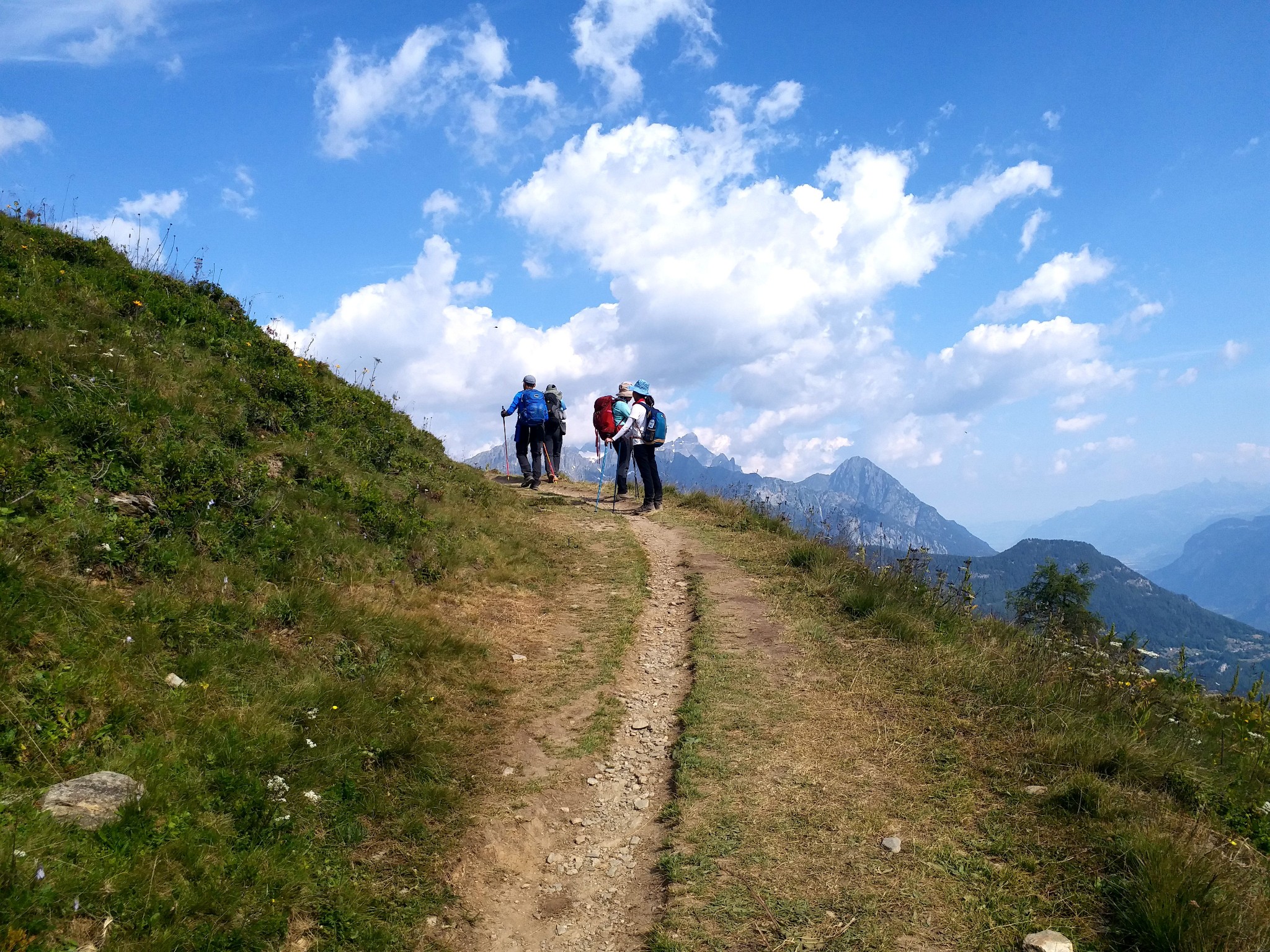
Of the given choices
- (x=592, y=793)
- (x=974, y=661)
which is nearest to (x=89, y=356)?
(x=592, y=793)

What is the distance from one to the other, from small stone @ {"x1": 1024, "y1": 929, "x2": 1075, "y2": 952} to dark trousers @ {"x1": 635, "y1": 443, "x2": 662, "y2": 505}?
14.3 metres

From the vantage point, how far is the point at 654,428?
695 inches

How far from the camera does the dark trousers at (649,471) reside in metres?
18.2

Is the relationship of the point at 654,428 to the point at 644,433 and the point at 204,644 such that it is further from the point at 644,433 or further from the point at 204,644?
the point at 204,644

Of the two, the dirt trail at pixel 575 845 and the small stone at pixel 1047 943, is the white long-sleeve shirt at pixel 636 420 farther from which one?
the small stone at pixel 1047 943

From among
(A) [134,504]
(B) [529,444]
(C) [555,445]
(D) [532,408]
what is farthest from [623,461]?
(A) [134,504]

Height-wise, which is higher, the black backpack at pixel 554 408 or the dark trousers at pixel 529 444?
the black backpack at pixel 554 408

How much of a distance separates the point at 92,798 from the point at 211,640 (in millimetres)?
2194

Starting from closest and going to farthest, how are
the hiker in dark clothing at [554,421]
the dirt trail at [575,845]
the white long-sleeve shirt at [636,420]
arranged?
the dirt trail at [575,845] < the white long-sleeve shirt at [636,420] < the hiker in dark clothing at [554,421]

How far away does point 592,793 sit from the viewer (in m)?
6.46

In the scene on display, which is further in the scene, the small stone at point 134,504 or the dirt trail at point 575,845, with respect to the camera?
the small stone at point 134,504

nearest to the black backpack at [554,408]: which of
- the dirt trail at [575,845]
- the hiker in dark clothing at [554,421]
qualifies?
the hiker in dark clothing at [554,421]

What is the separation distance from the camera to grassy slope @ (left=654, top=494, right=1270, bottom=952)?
4.45m

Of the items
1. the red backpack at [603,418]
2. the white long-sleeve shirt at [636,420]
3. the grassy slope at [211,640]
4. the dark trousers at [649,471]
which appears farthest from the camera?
the red backpack at [603,418]
